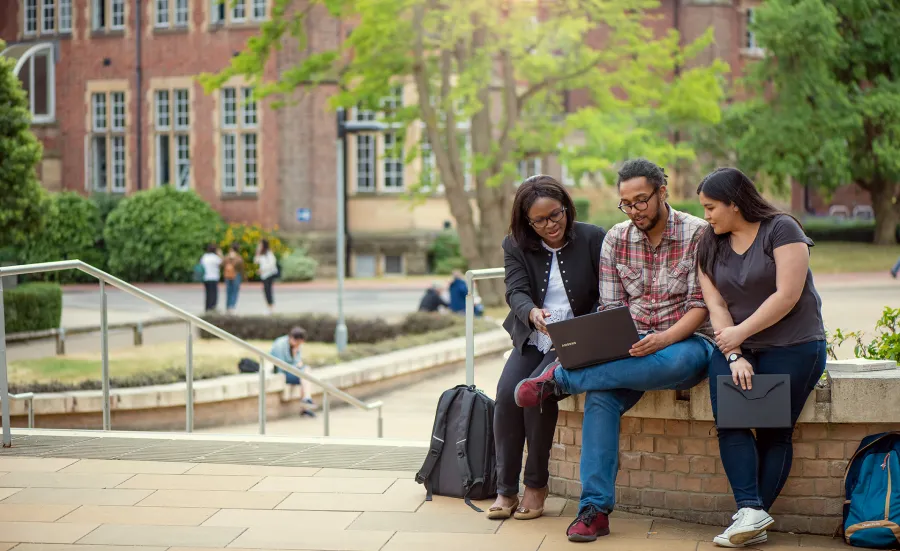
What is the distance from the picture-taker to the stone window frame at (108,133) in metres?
38.7

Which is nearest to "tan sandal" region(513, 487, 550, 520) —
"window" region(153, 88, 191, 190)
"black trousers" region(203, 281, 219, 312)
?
"black trousers" region(203, 281, 219, 312)

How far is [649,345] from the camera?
5.32m

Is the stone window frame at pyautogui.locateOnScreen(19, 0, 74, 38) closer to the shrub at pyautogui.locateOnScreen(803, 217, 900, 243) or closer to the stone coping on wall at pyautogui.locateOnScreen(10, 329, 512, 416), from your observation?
the shrub at pyautogui.locateOnScreen(803, 217, 900, 243)

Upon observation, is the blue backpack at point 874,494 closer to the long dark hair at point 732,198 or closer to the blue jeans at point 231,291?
the long dark hair at point 732,198

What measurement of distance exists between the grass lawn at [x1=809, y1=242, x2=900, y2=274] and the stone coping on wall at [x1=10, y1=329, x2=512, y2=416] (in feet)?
57.1

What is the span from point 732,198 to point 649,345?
738mm

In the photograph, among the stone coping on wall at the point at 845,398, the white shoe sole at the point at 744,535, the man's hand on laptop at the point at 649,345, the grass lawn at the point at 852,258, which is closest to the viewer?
the white shoe sole at the point at 744,535

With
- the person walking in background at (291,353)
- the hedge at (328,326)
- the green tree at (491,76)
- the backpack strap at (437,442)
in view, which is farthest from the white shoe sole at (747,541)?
the green tree at (491,76)

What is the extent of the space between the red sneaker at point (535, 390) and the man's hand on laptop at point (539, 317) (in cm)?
25

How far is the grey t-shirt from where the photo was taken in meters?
5.23

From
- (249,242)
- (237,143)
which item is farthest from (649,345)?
(237,143)

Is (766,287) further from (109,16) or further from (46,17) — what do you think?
(46,17)

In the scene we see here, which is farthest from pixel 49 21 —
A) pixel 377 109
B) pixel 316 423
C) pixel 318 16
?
pixel 316 423

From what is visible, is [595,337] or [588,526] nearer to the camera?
[588,526]
